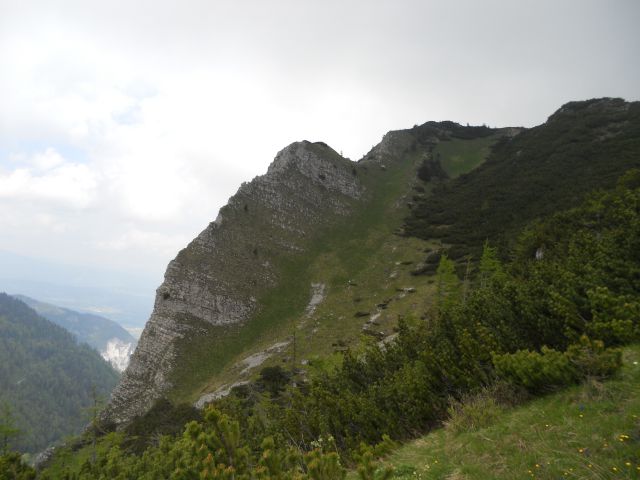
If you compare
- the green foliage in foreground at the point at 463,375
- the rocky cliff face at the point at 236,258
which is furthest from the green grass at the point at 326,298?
the green foliage in foreground at the point at 463,375

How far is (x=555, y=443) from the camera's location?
6.48 m

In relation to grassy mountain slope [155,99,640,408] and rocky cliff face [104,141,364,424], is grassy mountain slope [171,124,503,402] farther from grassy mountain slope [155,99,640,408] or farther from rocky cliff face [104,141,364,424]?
rocky cliff face [104,141,364,424]

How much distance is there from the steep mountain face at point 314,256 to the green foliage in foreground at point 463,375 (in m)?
21.6

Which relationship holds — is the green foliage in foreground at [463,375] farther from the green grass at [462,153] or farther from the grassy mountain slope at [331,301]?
the green grass at [462,153]

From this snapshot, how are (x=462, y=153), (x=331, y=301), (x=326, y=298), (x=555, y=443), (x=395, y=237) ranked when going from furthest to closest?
(x=462, y=153) → (x=395, y=237) → (x=326, y=298) → (x=331, y=301) → (x=555, y=443)

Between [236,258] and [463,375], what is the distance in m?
48.1

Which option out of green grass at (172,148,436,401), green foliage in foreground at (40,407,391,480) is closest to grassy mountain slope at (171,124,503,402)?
green grass at (172,148,436,401)

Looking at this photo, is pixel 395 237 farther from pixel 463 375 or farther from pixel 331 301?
pixel 463 375

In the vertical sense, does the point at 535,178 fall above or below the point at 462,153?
below

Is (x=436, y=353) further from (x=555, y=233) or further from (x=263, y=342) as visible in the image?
(x=263, y=342)

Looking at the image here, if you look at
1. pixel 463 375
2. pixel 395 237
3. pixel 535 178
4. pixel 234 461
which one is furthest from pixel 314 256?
pixel 234 461

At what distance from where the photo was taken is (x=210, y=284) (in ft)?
171

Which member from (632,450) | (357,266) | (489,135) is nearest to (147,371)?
(357,266)

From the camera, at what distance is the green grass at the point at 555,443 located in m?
5.54
